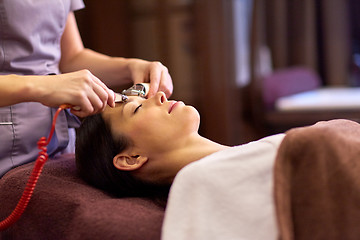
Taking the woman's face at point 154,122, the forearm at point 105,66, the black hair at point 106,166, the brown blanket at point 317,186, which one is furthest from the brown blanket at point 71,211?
the forearm at point 105,66

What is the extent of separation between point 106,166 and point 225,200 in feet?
1.37

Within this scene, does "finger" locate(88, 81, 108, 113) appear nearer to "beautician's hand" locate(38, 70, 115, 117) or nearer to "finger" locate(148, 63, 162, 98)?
"beautician's hand" locate(38, 70, 115, 117)

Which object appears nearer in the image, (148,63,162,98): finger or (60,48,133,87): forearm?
(148,63,162,98): finger

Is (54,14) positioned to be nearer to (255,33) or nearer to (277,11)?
(255,33)

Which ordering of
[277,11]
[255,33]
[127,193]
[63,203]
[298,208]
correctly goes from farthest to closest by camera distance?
[277,11] → [255,33] → [127,193] → [63,203] → [298,208]

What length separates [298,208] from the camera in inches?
35.8

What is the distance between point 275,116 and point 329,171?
1886mm

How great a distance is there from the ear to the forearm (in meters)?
0.35

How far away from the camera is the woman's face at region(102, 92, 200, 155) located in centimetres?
123

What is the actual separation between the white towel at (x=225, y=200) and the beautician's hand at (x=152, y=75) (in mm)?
419

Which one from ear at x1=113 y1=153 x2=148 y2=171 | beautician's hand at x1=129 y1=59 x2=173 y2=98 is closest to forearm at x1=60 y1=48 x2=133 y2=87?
beautician's hand at x1=129 y1=59 x2=173 y2=98

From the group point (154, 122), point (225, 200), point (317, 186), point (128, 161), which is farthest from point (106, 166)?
point (317, 186)

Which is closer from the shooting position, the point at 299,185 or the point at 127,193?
the point at 299,185

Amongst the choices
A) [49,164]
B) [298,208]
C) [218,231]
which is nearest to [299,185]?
[298,208]
